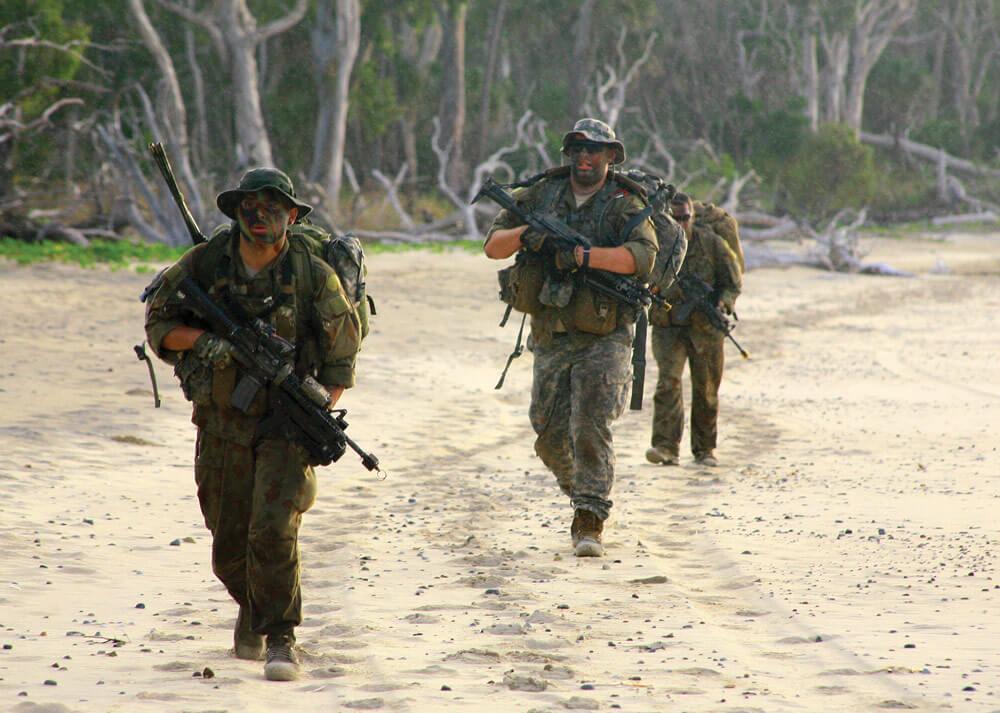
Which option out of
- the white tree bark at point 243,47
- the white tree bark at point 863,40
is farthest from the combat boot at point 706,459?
the white tree bark at point 863,40

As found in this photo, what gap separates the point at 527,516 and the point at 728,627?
226 centimetres

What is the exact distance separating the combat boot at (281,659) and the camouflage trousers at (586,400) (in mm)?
2183

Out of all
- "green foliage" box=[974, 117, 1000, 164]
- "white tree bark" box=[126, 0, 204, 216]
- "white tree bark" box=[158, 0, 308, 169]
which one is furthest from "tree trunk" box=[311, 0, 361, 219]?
"green foliage" box=[974, 117, 1000, 164]

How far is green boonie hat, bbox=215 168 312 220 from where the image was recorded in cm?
407

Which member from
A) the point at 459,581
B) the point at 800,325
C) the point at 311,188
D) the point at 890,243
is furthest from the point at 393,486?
the point at 890,243

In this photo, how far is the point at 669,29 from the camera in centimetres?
4491

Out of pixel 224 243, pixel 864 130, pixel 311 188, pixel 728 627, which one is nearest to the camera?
pixel 224 243

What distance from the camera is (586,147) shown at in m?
6.06

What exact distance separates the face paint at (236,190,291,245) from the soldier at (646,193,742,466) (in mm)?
4546

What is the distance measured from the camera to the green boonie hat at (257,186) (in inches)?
160

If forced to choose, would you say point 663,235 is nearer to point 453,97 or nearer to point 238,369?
point 238,369

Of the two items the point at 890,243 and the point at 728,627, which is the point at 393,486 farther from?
the point at 890,243

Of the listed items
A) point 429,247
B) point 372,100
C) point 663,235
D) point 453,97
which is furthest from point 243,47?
point 663,235

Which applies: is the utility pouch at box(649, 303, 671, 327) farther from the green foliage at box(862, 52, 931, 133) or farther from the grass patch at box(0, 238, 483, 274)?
the green foliage at box(862, 52, 931, 133)
